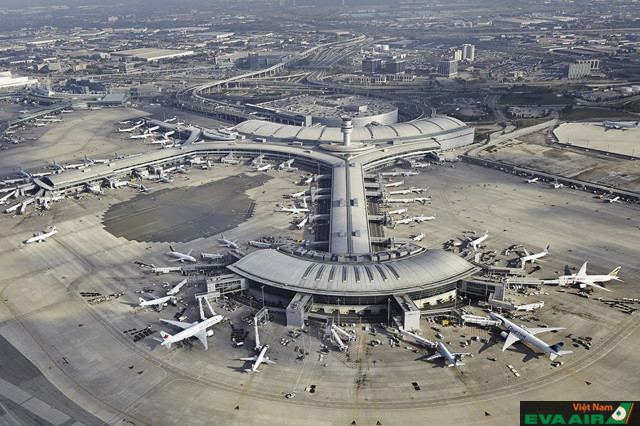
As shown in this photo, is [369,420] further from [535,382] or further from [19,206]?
[19,206]

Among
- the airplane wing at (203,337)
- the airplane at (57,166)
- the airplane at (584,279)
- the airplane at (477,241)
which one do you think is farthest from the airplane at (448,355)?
the airplane at (57,166)

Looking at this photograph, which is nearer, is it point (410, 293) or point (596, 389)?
point (596, 389)

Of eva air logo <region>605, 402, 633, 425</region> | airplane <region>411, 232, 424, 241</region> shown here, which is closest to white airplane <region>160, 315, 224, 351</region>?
airplane <region>411, 232, 424, 241</region>

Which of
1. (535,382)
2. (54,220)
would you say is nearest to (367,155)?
(54,220)

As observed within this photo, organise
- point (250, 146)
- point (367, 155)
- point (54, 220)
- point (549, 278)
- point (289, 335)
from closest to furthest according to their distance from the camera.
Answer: point (289, 335) < point (549, 278) < point (54, 220) < point (367, 155) < point (250, 146)

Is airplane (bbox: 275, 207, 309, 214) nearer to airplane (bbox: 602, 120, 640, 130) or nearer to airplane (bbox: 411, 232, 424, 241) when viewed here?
airplane (bbox: 411, 232, 424, 241)

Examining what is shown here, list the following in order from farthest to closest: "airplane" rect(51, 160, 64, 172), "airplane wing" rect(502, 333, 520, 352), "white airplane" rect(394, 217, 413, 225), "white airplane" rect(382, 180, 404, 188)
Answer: "airplane" rect(51, 160, 64, 172) → "white airplane" rect(382, 180, 404, 188) → "white airplane" rect(394, 217, 413, 225) → "airplane wing" rect(502, 333, 520, 352)
